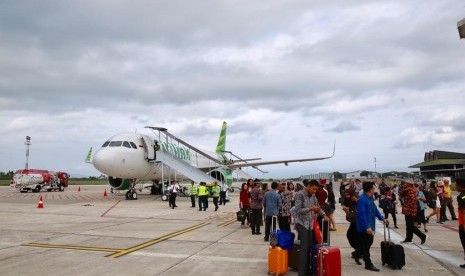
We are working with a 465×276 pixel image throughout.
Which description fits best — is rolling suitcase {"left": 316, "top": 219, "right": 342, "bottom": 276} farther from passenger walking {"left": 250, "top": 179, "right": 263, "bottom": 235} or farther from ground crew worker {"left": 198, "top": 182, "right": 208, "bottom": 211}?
ground crew worker {"left": 198, "top": 182, "right": 208, "bottom": 211}

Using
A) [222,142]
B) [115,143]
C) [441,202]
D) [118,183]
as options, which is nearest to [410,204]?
[441,202]

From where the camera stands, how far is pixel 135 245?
9.21 metres

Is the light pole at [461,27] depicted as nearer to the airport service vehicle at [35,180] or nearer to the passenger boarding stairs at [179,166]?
the passenger boarding stairs at [179,166]

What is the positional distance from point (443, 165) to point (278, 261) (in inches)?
3634

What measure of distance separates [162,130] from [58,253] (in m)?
18.6

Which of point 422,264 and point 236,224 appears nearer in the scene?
point 422,264

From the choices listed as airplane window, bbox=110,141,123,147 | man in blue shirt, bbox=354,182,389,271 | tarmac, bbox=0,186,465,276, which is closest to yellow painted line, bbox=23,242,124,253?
tarmac, bbox=0,186,465,276

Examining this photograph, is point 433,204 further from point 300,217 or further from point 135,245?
point 135,245

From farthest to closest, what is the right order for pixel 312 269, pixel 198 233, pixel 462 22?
1. pixel 198 233
2. pixel 462 22
3. pixel 312 269

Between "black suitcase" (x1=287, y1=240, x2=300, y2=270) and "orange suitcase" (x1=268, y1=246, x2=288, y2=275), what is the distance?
32cm

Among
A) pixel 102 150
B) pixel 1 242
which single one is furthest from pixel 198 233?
pixel 102 150

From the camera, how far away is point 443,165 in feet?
282

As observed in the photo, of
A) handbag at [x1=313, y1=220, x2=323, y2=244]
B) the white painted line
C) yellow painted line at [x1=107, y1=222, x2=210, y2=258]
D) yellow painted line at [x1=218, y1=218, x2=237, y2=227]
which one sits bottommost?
the white painted line

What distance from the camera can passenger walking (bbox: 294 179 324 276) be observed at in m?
6.48
